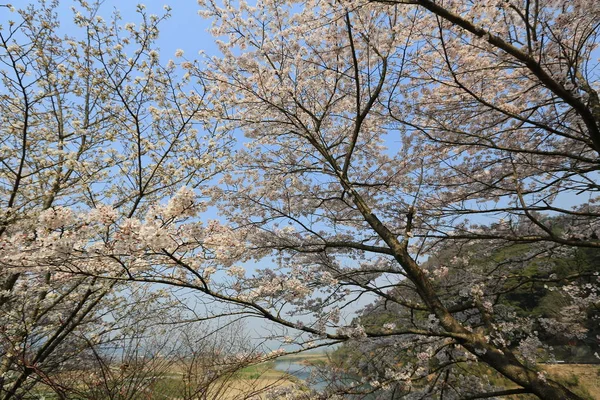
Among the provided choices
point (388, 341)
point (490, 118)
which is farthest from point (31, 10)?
point (490, 118)

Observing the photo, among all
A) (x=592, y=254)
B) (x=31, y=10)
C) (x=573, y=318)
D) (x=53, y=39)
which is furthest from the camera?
(x=592, y=254)

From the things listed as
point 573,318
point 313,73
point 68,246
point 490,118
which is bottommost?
point 573,318

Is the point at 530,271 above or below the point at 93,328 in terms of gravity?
above

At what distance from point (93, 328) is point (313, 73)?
5.69 meters

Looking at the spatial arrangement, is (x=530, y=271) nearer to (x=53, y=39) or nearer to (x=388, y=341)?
(x=388, y=341)

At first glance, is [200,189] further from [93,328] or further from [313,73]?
[93,328]

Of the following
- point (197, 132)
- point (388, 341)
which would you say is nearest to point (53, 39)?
point (197, 132)

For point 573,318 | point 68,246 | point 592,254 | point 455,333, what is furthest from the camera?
point 592,254

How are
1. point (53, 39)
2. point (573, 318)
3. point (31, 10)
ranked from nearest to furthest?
1. point (31, 10)
2. point (53, 39)
3. point (573, 318)

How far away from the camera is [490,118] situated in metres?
5.39

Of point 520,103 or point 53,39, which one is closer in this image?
point 53,39

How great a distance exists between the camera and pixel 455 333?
131 inches

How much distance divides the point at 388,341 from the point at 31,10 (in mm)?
6448

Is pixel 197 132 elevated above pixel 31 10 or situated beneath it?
situated beneath
